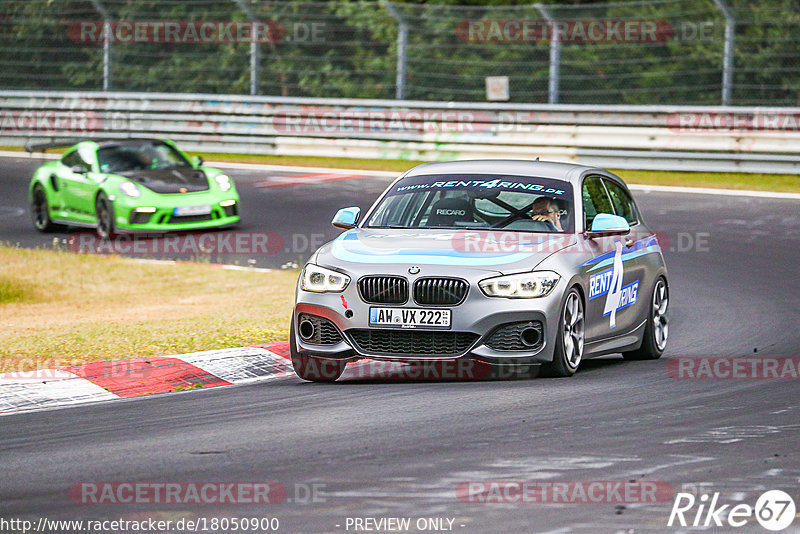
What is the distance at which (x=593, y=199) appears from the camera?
10250 mm

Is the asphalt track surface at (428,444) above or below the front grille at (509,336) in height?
below

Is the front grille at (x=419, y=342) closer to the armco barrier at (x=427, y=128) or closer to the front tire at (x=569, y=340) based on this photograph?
the front tire at (x=569, y=340)

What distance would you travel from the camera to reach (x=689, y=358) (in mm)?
10375

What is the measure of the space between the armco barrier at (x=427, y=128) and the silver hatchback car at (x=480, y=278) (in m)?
10.7

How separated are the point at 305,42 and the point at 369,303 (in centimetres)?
1849

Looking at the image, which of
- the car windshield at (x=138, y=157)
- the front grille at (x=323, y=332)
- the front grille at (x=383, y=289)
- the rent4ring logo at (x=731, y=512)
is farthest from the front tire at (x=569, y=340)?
the car windshield at (x=138, y=157)

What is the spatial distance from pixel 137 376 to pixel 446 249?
2192 mm

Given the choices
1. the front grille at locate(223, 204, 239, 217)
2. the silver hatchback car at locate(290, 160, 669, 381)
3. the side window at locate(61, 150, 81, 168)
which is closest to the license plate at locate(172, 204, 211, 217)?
the front grille at locate(223, 204, 239, 217)

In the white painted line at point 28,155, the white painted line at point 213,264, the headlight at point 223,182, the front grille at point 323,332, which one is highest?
the headlight at point 223,182

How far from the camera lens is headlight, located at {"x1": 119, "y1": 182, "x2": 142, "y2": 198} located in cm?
1853

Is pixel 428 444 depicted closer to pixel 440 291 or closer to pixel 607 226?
pixel 440 291

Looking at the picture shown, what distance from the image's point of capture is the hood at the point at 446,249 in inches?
345

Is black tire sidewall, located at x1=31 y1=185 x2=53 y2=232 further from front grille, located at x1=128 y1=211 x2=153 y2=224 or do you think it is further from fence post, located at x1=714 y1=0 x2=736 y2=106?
fence post, located at x1=714 y1=0 x2=736 y2=106

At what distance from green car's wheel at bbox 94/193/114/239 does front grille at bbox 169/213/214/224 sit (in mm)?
821
